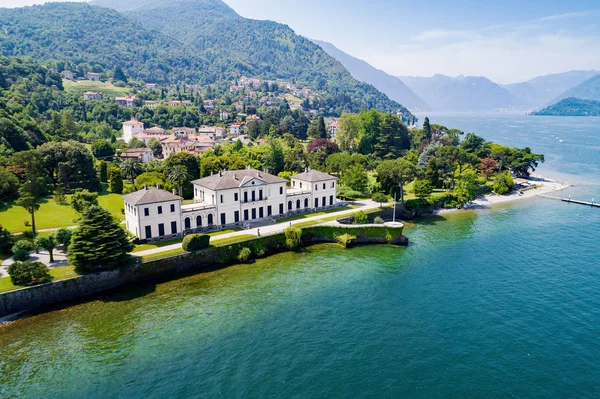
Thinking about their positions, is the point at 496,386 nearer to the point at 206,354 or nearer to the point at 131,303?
the point at 206,354

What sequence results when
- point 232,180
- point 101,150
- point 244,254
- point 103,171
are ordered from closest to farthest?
point 244,254 → point 232,180 → point 103,171 → point 101,150

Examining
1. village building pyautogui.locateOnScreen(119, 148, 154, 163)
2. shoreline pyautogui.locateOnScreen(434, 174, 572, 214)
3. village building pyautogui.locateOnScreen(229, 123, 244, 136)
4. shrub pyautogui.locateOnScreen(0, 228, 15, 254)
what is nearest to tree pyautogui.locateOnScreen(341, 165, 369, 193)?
shoreline pyautogui.locateOnScreen(434, 174, 572, 214)

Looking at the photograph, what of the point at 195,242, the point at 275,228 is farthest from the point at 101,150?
the point at 195,242

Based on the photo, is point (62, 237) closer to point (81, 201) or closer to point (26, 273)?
point (26, 273)

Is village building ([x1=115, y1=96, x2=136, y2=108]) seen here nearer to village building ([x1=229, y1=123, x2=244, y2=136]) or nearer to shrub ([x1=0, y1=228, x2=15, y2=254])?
village building ([x1=229, y1=123, x2=244, y2=136])

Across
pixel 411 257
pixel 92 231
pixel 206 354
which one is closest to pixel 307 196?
pixel 411 257

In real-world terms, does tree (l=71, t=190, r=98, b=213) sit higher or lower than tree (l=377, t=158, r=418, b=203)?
lower
